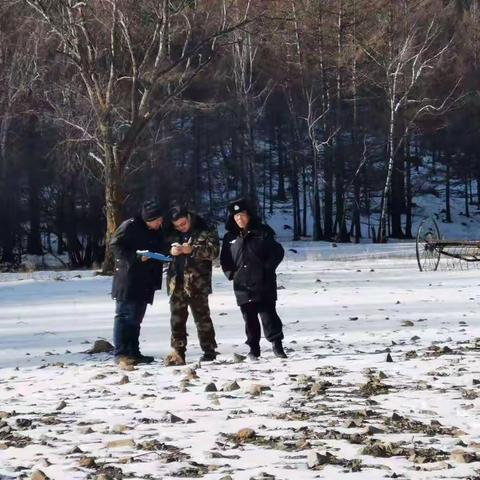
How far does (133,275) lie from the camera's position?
36.1 ft

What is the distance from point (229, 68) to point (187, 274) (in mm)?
37430

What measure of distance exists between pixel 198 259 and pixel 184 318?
0.62 metres

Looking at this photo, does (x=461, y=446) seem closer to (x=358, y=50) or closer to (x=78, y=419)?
(x=78, y=419)

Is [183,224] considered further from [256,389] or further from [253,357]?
[256,389]

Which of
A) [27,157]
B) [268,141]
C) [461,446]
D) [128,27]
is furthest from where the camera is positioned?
[268,141]

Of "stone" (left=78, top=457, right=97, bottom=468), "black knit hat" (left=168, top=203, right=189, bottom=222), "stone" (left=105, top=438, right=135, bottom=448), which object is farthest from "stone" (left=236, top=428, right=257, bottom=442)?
"black knit hat" (left=168, top=203, right=189, bottom=222)

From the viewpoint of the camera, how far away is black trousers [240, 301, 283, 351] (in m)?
10.8

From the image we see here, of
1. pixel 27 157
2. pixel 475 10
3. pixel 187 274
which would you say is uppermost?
pixel 475 10

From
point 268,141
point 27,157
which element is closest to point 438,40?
point 268,141

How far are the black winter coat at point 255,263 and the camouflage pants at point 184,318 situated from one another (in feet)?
1.29

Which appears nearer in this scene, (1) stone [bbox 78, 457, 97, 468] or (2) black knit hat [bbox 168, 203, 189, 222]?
(1) stone [bbox 78, 457, 97, 468]

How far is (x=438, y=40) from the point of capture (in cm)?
5375

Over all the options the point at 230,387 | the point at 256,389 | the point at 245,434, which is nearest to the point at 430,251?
the point at 230,387

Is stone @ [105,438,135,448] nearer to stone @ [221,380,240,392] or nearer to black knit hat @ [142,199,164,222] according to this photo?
stone @ [221,380,240,392]
